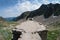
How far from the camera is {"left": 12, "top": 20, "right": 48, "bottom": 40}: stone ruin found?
10800 mm

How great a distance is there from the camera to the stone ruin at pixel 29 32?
10800 mm

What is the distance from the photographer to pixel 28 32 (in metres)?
11.0

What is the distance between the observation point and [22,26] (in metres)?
11.6

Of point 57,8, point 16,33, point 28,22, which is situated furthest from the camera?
point 57,8

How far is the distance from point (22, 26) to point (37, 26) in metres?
0.77

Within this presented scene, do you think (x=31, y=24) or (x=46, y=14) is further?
(x=46, y=14)

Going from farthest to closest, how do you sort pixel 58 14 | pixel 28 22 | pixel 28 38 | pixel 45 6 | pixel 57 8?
pixel 45 6 → pixel 57 8 → pixel 58 14 → pixel 28 22 → pixel 28 38

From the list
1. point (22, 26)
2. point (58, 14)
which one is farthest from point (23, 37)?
point (58, 14)

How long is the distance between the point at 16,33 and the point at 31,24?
1.06 m

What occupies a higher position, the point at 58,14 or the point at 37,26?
the point at 37,26

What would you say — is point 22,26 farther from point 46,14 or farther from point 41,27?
point 46,14

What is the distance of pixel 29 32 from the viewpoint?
431 inches

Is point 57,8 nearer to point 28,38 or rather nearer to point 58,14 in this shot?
point 58,14

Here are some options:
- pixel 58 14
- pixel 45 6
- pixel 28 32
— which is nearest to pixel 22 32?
pixel 28 32
